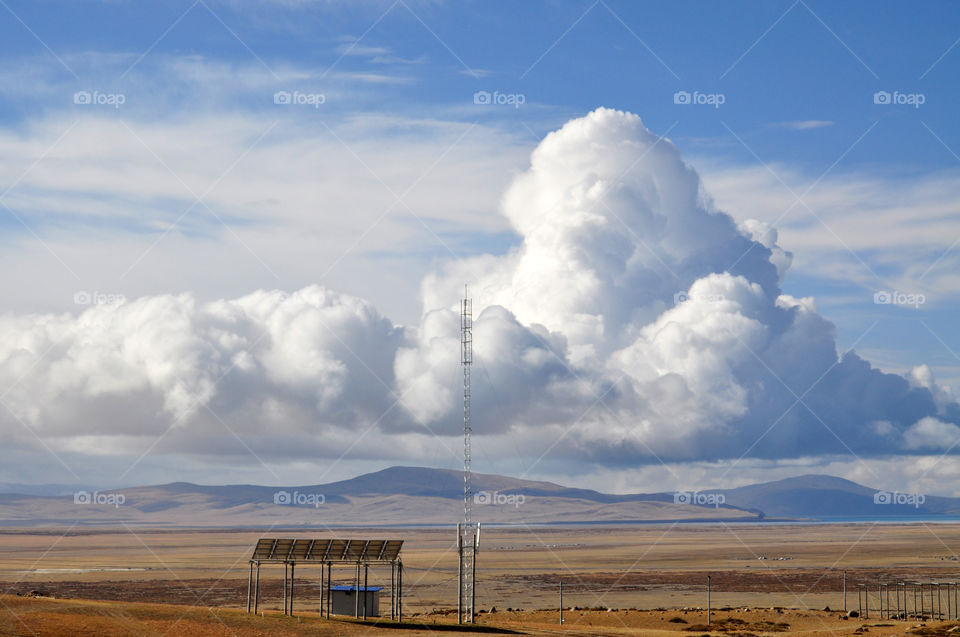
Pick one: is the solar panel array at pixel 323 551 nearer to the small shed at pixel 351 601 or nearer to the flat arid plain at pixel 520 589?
the small shed at pixel 351 601

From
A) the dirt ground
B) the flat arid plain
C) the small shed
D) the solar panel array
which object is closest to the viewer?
the dirt ground

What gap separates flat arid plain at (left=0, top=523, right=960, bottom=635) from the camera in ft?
158

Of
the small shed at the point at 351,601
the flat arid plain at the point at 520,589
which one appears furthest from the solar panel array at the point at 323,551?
the flat arid plain at the point at 520,589

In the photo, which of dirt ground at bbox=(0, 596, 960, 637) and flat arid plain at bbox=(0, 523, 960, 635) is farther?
flat arid plain at bbox=(0, 523, 960, 635)

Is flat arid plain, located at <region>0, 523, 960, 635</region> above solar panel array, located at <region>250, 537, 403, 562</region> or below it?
below

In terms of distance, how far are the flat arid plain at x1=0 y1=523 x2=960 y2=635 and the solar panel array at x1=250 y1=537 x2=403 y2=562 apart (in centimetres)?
265

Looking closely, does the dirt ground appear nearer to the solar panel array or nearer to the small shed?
the small shed

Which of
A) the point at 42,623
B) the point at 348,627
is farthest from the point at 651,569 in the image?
the point at 42,623

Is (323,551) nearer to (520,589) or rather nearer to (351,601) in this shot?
(351,601)

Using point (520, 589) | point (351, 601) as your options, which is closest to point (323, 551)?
point (351, 601)

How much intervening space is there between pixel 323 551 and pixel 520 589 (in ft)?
160

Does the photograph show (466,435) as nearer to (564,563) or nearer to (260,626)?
(260,626)

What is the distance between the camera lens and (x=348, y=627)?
49.1 m

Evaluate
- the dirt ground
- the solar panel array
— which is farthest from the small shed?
the solar panel array
